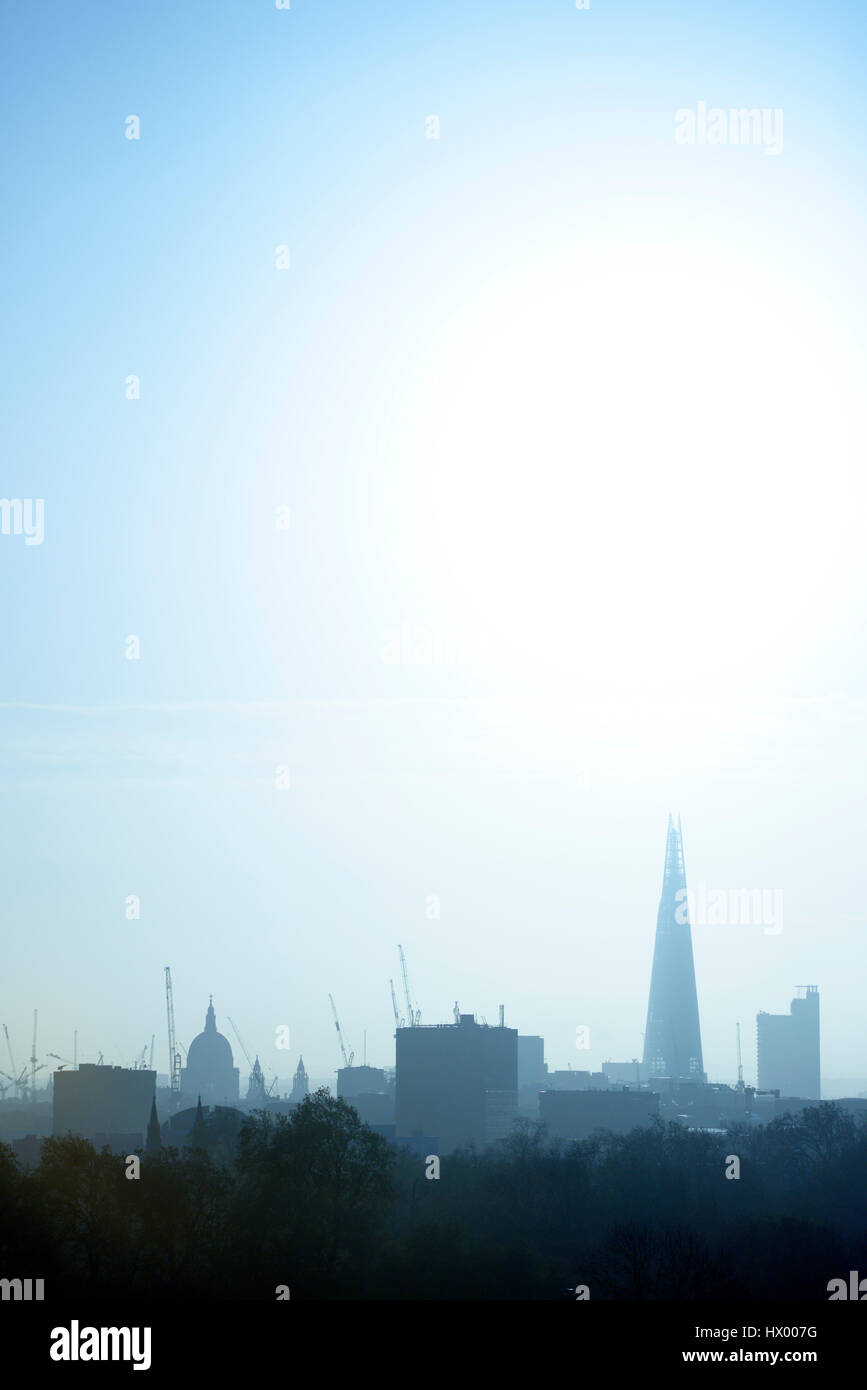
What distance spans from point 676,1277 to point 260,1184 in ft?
65.8

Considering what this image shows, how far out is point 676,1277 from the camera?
235ft

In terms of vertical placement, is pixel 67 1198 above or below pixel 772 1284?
above

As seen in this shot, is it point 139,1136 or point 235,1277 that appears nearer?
point 235,1277

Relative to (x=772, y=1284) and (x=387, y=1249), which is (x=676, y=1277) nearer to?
(x=772, y=1284)

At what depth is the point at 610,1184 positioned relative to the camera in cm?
11012

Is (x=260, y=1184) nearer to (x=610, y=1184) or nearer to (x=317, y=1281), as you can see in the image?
(x=317, y=1281)

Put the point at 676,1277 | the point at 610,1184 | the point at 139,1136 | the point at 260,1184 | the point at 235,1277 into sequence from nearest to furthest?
the point at 235,1277
the point at 676,1277
the point at 260,1184
the point at 610,1184
the point at 139,1136

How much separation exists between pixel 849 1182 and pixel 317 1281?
200 feet

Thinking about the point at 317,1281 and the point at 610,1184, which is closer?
the point at 317,1281

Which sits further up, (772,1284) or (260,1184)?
(260,1184)
